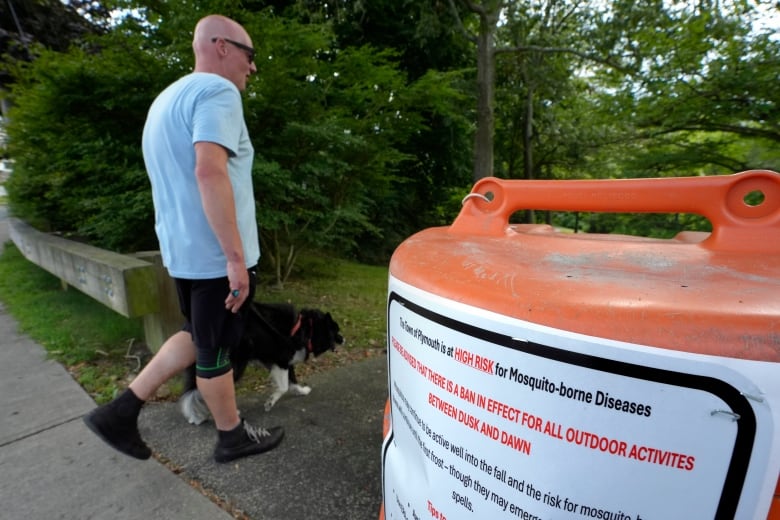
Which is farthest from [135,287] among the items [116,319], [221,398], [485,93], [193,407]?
[485,93]

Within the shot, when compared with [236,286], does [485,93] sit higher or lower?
higher

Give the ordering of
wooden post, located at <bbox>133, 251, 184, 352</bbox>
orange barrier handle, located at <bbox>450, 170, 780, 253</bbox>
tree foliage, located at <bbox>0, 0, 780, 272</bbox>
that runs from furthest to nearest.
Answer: tree foliage, located at <bbox>0, 0, 780, 272</bbox>, wooden post, located at <bbox>133, 251, 184, 352</bbox>, orange barrier handle, located at <bbox>450, 170, 780, 253</bbox>

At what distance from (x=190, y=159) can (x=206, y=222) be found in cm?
29

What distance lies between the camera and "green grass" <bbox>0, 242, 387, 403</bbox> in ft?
10.7

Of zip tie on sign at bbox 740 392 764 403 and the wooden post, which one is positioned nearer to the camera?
zip tie on sign at bbox 740 392 764 403

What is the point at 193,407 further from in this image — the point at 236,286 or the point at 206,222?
the point at 206,222

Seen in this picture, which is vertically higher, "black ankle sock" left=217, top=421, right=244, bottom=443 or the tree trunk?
the tree trunk

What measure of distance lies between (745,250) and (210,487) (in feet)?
7.38

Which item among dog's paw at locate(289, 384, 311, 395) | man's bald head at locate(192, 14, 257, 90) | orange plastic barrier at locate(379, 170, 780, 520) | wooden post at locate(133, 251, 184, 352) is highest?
man's bald head at locate(192, 14, 257, 90)

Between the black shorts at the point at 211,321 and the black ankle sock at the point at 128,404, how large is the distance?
1.17 feet

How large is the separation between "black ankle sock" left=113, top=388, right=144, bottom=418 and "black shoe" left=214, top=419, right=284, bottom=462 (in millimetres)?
427

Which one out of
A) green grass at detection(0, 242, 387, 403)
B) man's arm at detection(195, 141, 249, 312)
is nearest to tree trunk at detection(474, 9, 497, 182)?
green grass at detection(0, 242, 387, 403)

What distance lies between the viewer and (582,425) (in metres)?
0.69

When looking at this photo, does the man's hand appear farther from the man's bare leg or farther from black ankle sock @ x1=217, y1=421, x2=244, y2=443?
black ankle sock @ x1=217, y1=421, x2=244, y2=443
